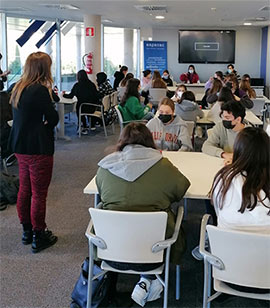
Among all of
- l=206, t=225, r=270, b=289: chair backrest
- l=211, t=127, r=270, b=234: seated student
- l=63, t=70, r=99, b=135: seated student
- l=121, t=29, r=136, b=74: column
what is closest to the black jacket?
l=211, t=127, r=270, b=234: seated student

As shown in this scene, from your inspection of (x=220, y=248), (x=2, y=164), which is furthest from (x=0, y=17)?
(x=220, y=248)

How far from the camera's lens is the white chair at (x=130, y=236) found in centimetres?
199

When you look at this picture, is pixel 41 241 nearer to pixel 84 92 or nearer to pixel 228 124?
pixel 228 124

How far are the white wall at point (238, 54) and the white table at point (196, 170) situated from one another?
456 inches

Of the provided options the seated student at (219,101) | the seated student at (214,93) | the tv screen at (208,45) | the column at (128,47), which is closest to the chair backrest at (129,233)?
the seated student at (219,101)

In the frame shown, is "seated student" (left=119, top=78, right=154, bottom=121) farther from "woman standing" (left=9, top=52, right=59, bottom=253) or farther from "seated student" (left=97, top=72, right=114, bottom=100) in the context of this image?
"woman standing" (left=9, top=52, right=59, bottom=253)

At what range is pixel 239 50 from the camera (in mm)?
14297

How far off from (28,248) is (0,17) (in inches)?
287

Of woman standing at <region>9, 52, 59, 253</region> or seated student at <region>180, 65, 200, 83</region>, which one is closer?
woman standing at <region>9, 52, 59, 253</region>

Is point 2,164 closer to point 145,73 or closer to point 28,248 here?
point 28,248

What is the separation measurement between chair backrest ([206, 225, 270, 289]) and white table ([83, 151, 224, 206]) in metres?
0.58

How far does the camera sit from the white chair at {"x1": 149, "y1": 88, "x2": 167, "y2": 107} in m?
8.44

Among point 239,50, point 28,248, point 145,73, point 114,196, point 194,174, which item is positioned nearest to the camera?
point 114,196

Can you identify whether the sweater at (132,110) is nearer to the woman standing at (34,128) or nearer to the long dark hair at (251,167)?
the woman standing at (34,128)
